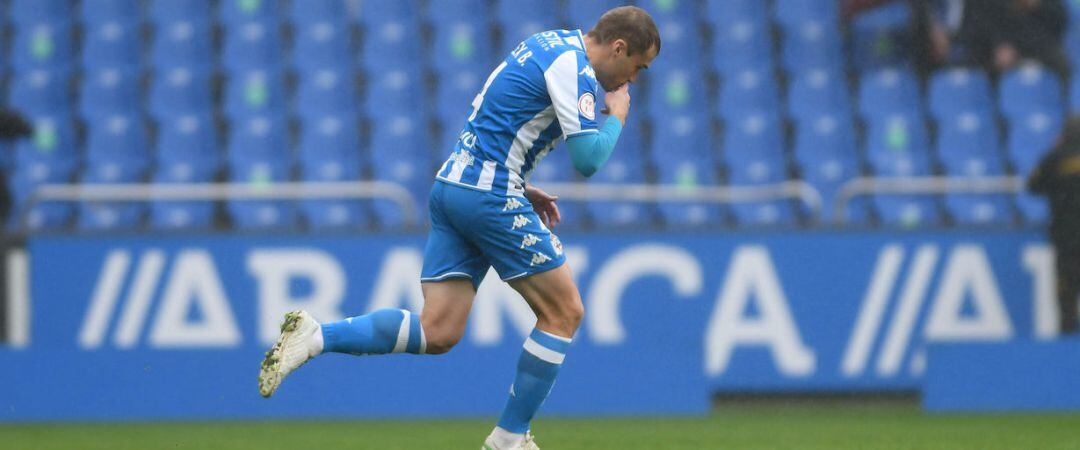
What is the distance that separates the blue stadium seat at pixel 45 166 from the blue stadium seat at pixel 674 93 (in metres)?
4.38

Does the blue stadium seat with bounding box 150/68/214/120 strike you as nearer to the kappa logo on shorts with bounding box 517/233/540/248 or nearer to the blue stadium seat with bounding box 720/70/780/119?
the blue stadium seat with bounding box 720/70/780/119

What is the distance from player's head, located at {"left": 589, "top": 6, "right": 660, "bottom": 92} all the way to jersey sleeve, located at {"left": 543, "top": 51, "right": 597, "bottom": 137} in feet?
0.54

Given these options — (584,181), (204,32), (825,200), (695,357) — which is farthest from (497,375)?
(204,32)

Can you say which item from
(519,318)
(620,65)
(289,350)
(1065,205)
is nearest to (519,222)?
(620,65)

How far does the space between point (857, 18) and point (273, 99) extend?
4.67 m

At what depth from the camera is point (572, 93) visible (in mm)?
5641

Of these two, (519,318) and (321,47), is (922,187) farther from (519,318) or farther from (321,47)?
(321,47)

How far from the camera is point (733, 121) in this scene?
11.9 m

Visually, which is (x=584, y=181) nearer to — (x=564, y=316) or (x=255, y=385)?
(x=255, y=385)

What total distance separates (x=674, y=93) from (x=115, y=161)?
4.22 m

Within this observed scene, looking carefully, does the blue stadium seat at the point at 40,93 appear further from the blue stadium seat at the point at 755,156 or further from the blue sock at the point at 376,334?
the blue sock at the point at 376,334

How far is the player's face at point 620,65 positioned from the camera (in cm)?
582

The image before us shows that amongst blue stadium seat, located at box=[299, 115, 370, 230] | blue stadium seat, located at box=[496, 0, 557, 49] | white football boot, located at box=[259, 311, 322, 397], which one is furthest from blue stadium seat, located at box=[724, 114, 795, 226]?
white football boot, located at box=[259, 311, 322, 397]

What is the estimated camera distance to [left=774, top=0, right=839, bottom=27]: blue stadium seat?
12.4 metres
